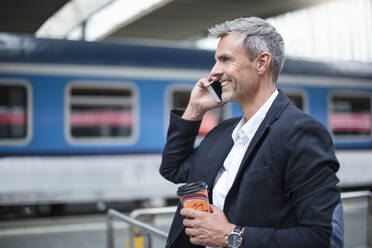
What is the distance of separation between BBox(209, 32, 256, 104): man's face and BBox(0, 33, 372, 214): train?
20.6ft

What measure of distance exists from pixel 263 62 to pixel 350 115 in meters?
9.16

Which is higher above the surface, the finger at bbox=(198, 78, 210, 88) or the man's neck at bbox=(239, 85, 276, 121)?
the finger at bbox=(198, 78, 210, 88)

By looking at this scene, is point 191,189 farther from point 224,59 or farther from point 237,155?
point 224,59

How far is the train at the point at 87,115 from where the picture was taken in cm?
755

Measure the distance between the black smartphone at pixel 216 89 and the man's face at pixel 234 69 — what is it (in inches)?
3.7

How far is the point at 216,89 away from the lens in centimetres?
204

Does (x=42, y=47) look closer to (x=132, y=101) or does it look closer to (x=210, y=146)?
(x=132, y=101)

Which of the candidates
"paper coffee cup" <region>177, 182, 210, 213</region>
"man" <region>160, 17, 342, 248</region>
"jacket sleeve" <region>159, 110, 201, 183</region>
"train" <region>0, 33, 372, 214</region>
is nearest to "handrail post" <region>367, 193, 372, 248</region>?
"jacket sleeve" <region>159, 110, 201, 183</region>

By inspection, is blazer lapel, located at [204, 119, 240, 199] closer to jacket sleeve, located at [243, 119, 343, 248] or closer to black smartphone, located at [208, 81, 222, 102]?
black smartphone, located at [208, 81, 222, 102]

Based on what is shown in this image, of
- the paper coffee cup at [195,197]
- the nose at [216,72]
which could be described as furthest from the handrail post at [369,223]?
the paper coffee cup at [195,197]

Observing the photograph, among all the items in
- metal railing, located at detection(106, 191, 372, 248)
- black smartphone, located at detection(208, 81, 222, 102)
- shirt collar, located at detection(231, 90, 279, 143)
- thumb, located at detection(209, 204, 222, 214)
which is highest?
black smartphone, located at detection(208, 81, 222, 102)

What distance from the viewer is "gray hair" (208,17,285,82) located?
181 cm

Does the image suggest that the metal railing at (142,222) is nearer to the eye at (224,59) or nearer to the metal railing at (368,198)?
the metal railing at (368,198)

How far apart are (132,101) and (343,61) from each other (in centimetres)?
496
